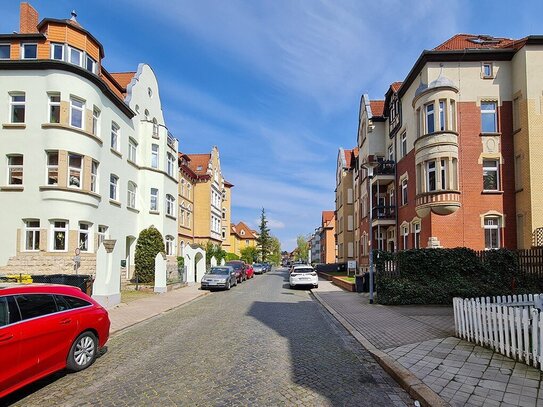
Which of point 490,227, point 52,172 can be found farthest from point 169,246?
point 490,227

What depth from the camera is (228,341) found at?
30.7 feet

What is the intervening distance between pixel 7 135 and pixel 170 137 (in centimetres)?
1387

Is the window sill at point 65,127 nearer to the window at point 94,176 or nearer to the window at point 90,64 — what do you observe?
the window at point 94,176

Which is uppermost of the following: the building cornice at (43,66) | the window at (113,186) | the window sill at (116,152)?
the building cornice at (43,66)

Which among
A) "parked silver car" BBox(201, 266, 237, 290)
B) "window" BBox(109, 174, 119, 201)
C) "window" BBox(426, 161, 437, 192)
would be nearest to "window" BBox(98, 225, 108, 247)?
"window" BBox(109, 174, 119, 201)

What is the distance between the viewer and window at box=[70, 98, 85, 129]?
21.3 m

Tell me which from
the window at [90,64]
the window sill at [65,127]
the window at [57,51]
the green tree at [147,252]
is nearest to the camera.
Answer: the window sill at [65,127]

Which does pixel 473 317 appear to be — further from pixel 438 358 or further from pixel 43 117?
pixel 43 117

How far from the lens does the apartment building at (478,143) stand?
790 inches

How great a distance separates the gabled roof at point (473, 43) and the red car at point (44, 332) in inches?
857

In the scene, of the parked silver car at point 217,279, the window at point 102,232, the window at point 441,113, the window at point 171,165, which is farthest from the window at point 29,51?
the window at point 441,113

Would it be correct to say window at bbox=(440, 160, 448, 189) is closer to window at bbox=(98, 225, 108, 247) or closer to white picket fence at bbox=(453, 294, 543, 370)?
white picket fence at bbox=(453, 294, 543, 370)

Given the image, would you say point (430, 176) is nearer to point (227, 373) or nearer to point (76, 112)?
point (227, 373)

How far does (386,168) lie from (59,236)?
20.5 metres
